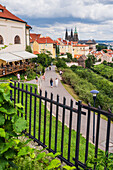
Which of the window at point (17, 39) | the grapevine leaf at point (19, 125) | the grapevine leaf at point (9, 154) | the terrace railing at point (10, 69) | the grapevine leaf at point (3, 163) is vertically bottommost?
the terrace railing at point (10, 69)

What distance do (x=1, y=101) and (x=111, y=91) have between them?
102 feet

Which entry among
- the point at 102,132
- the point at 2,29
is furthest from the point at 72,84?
A: the point at 102,132

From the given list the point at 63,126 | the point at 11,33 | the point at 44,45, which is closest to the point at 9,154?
the point at 63,126

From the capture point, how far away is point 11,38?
27.9m

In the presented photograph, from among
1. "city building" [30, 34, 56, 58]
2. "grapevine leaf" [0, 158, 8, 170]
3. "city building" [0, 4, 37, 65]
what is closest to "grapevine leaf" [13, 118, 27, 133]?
"grapevine leaf" [0, 158, 8, 170]

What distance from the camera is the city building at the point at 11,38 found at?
2538 centimetres

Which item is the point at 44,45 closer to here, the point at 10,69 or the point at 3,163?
the point at 10,69

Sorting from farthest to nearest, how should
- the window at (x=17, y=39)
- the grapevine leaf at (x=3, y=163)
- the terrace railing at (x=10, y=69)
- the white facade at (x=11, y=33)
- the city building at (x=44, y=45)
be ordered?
the city building at (x=44, y=45)
the window at (x=17, y=39)
the white facade at (x=11, y=33)
the terrace railing at (x=10, y=69)
the grapevine leaf at (x=3, y=163)

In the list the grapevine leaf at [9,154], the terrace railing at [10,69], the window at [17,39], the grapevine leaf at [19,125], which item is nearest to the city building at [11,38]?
the window at [17,39]

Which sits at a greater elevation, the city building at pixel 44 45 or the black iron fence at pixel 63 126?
the city building at pixel 44 45

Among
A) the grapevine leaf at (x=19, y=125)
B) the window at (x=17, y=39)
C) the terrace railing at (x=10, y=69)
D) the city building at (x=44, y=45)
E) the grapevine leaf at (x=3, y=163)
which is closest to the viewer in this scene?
the grapevine leaf at (x=3, y=163)

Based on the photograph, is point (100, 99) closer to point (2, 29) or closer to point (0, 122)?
point (2, 29)

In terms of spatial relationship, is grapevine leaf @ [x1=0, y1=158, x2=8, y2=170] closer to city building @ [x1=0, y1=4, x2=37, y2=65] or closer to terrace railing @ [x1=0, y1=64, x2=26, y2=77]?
terrace railing @ [x1=0, y1=64, x2=26, y2=77]

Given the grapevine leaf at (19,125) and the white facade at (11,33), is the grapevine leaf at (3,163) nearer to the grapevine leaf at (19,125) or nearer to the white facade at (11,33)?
the grapevine leaf at (19,125)
